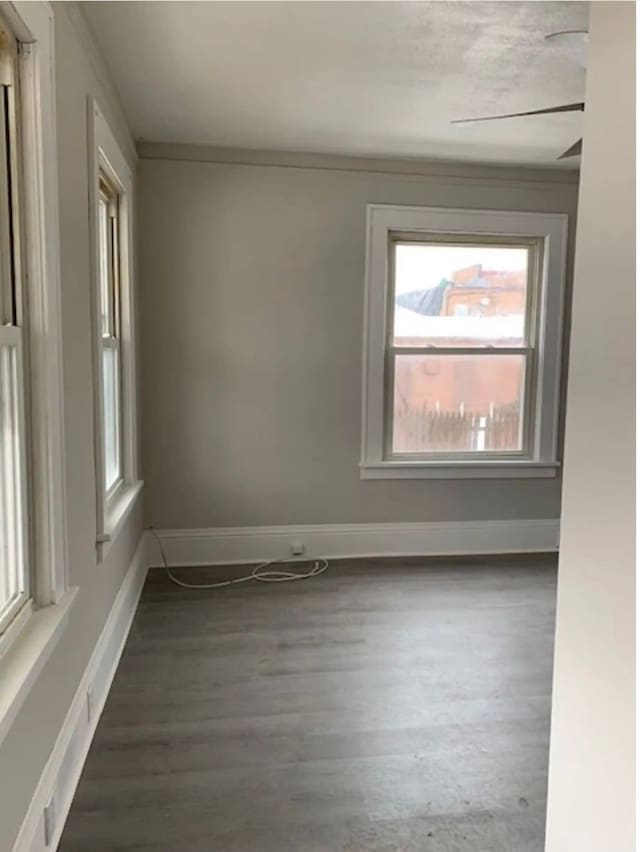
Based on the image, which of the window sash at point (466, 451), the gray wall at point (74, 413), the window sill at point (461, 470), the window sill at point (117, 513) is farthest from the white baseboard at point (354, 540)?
the gray wall at point (74, 413)

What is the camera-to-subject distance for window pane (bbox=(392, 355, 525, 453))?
4.22m

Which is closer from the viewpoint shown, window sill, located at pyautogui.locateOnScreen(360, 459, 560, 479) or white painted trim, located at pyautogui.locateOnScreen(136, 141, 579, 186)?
white painted trim, located at pyautogui.locateOnScreen(136, 141, 579, 186)

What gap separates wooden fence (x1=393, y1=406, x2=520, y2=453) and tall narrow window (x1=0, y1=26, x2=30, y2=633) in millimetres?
2916

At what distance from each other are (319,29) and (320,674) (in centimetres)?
257

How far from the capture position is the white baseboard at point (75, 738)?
5.16 ft

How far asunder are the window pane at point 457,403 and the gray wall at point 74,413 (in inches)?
93.0

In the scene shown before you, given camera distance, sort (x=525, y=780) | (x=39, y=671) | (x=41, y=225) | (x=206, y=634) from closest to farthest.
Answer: (x=39, y=671) < (x=41, y=225) < (x=525, y=780) < (x=206, y=634)

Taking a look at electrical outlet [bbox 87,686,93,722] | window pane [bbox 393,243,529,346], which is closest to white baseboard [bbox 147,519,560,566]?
window pane [bbox 393,243,529,346]

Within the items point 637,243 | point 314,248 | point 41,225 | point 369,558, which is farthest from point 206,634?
point 637,243

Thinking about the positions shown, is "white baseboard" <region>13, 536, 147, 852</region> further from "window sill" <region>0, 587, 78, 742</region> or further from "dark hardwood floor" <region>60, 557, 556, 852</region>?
"window sill" <region>0, 587, 78, 742</region>

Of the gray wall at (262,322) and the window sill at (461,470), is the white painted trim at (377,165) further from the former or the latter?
the window sill at (461,470)

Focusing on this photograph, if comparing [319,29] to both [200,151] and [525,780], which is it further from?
[525,780]

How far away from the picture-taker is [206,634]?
3066 mm

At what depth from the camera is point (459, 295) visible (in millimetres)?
4207
